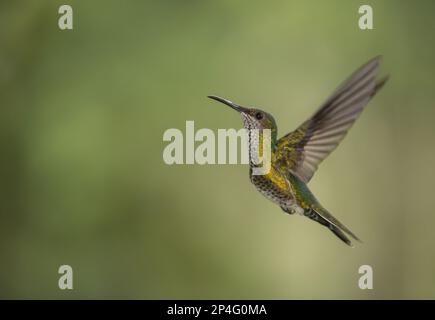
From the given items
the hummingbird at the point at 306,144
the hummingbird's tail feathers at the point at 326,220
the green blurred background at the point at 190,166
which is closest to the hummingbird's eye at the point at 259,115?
the hummingbird at the point at 306,144

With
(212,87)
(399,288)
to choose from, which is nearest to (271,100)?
(212,87)

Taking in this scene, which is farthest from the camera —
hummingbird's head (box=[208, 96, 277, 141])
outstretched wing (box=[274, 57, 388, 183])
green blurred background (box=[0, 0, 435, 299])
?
green blurred background (box=[0, 0, 435, 299])

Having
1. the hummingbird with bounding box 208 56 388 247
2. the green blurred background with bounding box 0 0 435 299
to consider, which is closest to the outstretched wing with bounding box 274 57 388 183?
the hummingbird with bounding box 208 56 388 247

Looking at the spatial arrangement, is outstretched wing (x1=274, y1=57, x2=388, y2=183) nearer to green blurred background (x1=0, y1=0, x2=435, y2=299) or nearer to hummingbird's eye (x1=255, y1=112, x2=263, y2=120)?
hummingbird's eye (x1=255, y1=112, x2=263, y2=120)

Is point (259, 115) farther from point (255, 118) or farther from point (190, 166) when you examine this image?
point (190, 166)

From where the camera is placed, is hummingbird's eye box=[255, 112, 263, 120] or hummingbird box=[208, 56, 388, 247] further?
hummingbird's eye box=[255, 112, 263, 120]
